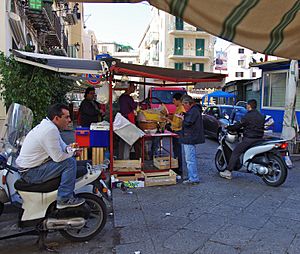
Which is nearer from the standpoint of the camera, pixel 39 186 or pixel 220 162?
pixel 39 186

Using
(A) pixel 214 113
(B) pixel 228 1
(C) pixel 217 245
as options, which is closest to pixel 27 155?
(C) pixel 217 245

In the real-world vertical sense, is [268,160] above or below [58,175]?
below

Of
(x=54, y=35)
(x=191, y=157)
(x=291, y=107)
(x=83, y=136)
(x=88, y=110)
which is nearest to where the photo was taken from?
(x=191, y=157)

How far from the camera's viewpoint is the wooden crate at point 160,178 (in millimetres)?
6589

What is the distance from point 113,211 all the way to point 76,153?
1.44m

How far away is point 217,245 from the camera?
13.3ft

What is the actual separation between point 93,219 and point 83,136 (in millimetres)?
2935

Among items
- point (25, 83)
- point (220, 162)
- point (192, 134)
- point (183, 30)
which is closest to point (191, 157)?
point (192, 134)

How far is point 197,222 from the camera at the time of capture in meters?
4.79

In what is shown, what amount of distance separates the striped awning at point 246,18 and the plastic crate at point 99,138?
511 cm

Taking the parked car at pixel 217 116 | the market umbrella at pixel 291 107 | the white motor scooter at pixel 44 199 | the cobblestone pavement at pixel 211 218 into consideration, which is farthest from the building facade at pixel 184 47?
the white motor scooter at pixel 44 199

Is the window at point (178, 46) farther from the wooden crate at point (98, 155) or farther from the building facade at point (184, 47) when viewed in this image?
the wooden crate at point (98, 155)

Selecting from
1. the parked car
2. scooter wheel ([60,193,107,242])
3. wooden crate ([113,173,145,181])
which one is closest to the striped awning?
scooter wheel ([60,193,107,242])

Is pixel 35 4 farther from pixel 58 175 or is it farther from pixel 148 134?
pixel 58 175
